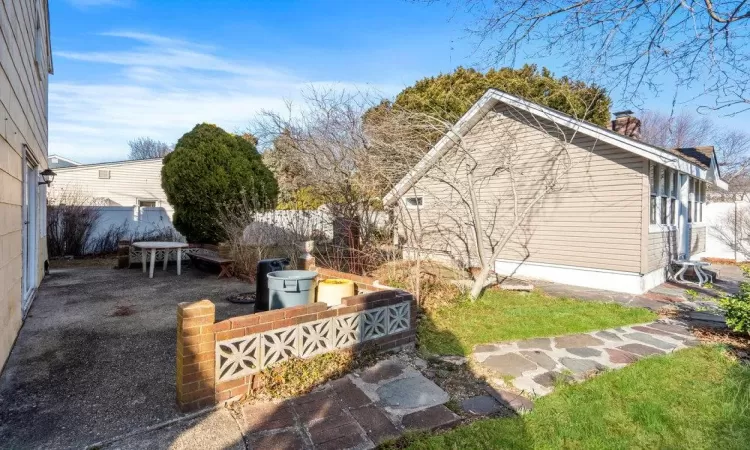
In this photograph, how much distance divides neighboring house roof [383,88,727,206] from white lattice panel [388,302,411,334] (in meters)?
2.97

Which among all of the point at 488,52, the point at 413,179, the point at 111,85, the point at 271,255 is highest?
the point at 111,85

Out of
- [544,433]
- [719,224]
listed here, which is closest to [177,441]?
[544,433]

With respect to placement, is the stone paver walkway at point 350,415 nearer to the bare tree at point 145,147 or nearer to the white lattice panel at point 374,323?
the white lattice panel at point 374,323

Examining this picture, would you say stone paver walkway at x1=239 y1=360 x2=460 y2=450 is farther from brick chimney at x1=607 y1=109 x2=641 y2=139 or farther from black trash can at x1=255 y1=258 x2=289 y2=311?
brick chimney at x1=607 y1=109 x2=641 y2=139

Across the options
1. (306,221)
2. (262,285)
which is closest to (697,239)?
(306,221)

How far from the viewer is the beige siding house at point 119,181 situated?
1708cm

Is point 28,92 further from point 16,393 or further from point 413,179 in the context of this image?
point 413,179

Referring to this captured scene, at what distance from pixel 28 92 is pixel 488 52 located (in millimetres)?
6228

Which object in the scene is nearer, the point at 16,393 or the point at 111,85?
the point at 16,393

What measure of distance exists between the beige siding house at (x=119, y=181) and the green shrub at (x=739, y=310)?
1838cm

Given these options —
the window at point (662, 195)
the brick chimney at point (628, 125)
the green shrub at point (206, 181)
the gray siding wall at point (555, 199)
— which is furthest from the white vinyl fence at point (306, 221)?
the brick chimney at point (628, 125)

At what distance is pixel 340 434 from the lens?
2.60 meters

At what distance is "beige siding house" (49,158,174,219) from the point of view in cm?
1708

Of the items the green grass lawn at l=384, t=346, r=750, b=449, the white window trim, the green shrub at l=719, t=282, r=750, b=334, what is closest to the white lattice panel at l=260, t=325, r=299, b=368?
the green grass lawn at l=384, t=346, r=750, b=449
